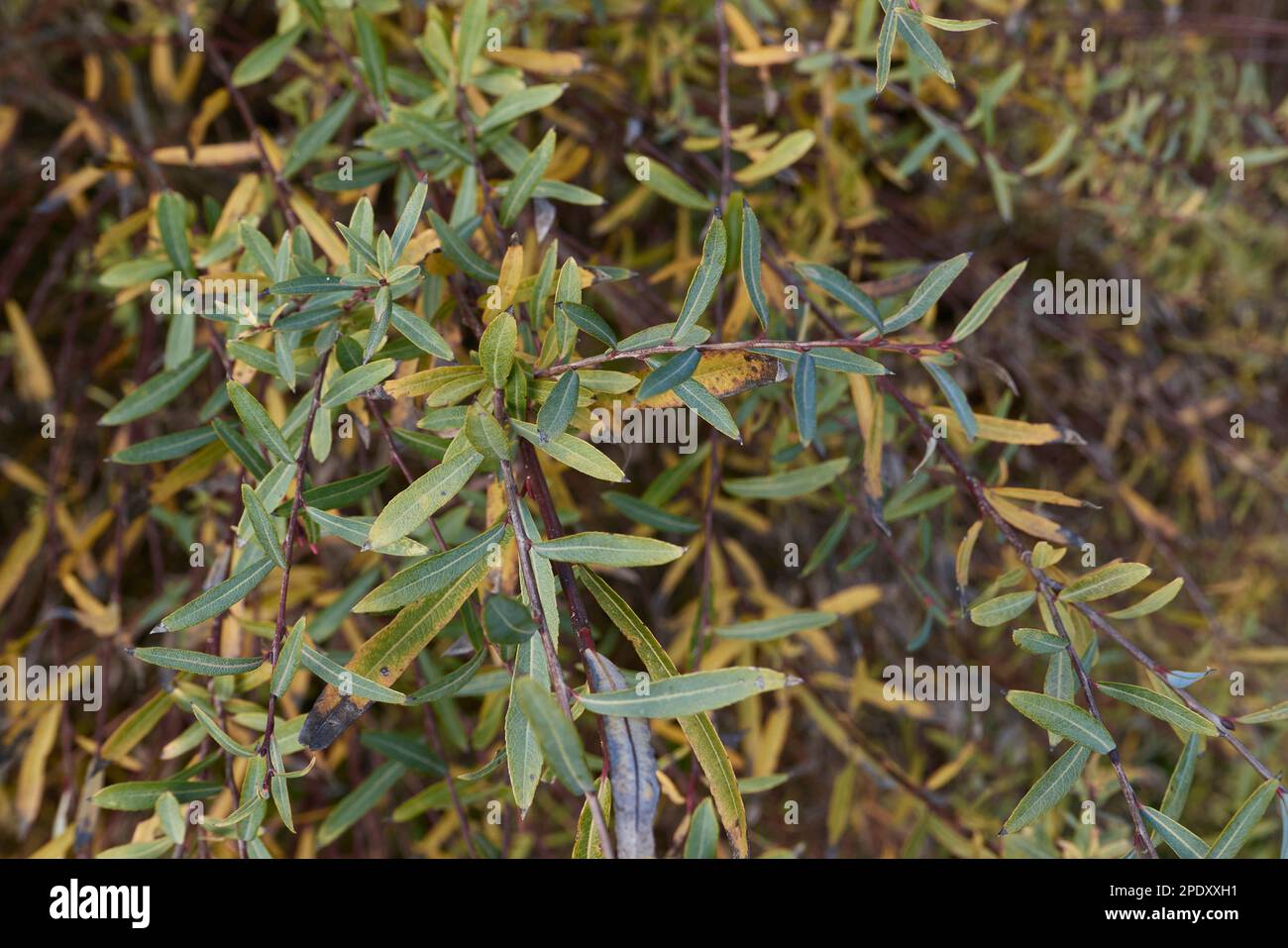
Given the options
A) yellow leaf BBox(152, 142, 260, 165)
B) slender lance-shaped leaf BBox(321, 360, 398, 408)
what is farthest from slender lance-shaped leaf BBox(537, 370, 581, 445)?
yellow leaf BBox(152, 142, 260, 165)

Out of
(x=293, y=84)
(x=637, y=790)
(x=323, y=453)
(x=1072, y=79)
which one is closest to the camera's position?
(x=637, y=790)

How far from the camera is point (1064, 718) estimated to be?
Result: 1.77 feet

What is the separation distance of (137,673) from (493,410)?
0.70 m

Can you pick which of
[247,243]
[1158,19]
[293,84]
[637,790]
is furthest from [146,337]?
[1158,19]

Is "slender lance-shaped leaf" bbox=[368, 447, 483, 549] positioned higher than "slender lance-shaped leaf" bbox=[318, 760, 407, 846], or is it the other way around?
"slender lance-shaped leaf" bbox=[368, 447, 483, 549]

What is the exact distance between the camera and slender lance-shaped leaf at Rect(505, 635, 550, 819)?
0.49 metres

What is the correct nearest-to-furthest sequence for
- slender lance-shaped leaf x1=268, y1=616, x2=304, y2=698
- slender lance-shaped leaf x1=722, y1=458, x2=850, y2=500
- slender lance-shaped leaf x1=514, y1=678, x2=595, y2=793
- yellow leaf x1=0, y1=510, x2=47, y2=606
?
1. slender lance-shaped leaf x1=514, y1=678, x2=595, y2=793
2. slender lance-shaped leaf x1=268, y1=616, x2=304, y2=698
3. slender lance-shaped leaf x1=722, y1=458, x2=850, y2=500
4. yellow leaf x1=0, y1=510, x2=47, y2=606

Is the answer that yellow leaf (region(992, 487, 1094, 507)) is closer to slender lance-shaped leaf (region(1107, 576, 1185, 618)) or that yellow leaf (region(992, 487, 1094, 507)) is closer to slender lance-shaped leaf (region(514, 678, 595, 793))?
slender lance-shaped leaf (region(1107, 576, 1185, 618))

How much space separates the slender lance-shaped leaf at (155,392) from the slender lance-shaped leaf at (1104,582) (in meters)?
0.65

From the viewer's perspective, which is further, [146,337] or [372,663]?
[146,337]

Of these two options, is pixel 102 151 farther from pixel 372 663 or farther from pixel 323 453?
pixel 372 663

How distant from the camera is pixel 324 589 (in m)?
1.00

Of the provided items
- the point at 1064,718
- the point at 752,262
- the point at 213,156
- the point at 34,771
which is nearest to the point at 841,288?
the point at 752,262

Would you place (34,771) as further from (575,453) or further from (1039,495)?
(1039,495)
